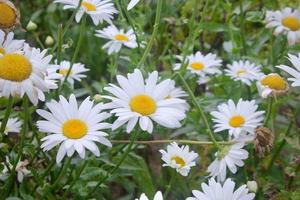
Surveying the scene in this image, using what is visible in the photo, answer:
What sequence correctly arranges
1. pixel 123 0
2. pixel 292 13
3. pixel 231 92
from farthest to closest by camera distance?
pixel 292 13, pixel 231 92, pixel 123 0

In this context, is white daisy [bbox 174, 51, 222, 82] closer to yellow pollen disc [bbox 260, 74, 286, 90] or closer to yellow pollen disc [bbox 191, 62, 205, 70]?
yellow pollen disc [bbox 191, 62, 205, 70]

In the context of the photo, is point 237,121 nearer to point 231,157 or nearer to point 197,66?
point 231,157

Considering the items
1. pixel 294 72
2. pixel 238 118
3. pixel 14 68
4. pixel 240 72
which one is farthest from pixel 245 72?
pixel 14 68

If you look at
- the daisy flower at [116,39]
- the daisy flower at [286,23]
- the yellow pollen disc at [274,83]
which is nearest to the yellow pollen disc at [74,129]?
the yellow pollen disc at [274,83]

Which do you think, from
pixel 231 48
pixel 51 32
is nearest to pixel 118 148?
pixel 231 48

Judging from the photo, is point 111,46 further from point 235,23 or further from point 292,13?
point 235,23

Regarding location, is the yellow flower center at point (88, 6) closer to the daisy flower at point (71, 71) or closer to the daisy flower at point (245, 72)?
the daisy flower at point (71, 71)
